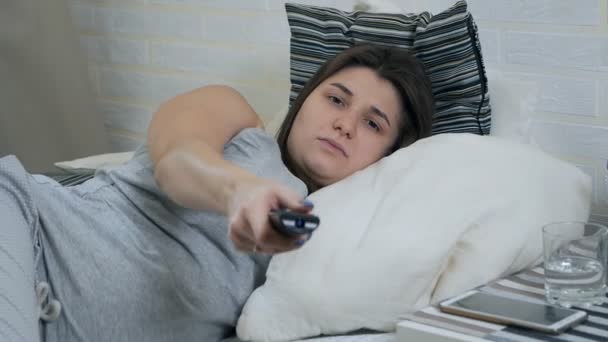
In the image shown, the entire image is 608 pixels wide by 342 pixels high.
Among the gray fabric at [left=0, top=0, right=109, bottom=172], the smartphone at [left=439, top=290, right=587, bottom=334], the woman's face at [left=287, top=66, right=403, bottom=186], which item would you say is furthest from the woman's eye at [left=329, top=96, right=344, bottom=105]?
the gray fabric at [left=0, top=0, right=109, bottom=172]

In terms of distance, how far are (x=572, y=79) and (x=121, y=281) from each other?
96 centimetres

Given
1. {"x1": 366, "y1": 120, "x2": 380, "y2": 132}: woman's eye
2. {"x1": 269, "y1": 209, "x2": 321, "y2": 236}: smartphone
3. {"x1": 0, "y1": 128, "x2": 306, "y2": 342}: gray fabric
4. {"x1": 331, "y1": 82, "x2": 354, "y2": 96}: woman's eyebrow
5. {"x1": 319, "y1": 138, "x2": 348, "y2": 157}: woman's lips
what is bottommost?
{"x1": 0, "y1": 128, "x2": 306, "y2": 342}: gray fabric

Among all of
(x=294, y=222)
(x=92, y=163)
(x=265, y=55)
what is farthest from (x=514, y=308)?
(x=265, y=55)

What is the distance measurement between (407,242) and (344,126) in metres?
0.37

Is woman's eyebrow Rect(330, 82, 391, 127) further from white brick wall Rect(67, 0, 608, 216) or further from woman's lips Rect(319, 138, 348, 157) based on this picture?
white brick wall Rect(67, 0, 608, 216)

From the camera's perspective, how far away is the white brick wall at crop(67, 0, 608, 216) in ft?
6.16

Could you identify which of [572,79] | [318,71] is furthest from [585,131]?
[318,71]

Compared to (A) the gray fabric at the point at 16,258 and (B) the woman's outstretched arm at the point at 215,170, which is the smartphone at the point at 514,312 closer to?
(B) the woman's outstretched arm at the point at 215,170

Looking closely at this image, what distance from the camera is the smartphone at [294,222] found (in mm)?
1073

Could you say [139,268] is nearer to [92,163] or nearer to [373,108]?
[373,108]

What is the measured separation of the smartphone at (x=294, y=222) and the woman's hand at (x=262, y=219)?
2cm

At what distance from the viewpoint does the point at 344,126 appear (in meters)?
1.72

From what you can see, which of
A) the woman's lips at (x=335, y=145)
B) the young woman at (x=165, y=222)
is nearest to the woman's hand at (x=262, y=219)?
the young woman at (x=165, y=222)

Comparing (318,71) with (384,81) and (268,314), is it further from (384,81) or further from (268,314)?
(268,314)
